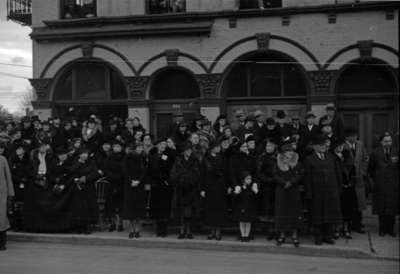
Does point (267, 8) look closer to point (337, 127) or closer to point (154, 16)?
point (154, 16)

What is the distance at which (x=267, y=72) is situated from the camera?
16703mm

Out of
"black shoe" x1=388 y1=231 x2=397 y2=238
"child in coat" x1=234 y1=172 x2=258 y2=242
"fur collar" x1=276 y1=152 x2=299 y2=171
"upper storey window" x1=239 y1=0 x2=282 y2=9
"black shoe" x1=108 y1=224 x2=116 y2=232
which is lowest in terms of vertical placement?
"black shoe" x1=388 y1=231 x2=397 y2=238

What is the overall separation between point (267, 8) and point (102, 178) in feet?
24.1

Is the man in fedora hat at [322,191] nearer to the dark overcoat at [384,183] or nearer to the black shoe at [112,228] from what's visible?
the dark overcoat at [384,183]

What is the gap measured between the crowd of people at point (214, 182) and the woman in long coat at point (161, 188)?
0.02 m

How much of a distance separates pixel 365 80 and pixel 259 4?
3565mm

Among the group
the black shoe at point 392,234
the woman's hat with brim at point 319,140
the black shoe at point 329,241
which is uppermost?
the woman's hat with brim at point 319,140

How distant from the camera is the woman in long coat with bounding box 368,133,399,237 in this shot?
10.3m

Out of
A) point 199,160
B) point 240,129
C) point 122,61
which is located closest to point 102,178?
point 199,160

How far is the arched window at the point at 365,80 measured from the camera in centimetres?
1578

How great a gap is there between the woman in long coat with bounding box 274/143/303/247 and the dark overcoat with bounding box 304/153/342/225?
0.19 meters

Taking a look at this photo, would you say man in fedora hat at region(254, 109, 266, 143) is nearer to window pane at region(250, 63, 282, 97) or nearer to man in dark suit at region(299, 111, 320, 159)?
man in dark suit at region(299, 111, 320, 159)

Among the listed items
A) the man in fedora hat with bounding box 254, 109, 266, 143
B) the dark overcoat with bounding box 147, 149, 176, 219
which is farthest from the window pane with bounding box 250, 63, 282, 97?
the dark overcoat with bounding box 147, 149, 176, 219

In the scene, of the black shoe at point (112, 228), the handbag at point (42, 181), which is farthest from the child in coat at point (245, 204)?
the handbag at point (42, 181)
